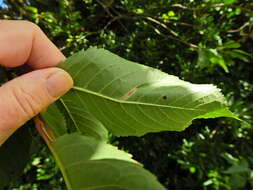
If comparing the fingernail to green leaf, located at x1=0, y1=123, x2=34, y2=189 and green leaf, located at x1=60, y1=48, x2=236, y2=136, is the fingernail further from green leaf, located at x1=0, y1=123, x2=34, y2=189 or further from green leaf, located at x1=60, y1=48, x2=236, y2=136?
green leaf, located at x1=0, y1=123, x2=34, y2=189

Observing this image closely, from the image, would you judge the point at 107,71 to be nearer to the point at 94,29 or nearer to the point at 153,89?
the point at 153,89

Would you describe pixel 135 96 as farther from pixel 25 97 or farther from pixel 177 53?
pixel 177 53

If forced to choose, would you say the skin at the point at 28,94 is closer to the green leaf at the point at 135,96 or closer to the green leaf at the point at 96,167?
the green leaf at the point at 135,96

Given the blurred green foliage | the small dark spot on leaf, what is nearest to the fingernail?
the small dark spot on leaf

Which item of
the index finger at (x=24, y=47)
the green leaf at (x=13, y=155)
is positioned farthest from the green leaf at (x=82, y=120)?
the index finger at (x=24, y=47)

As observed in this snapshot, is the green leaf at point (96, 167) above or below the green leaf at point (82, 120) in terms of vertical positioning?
above

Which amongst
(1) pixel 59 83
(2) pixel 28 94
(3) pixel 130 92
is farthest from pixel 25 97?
(3) pixel 130 92

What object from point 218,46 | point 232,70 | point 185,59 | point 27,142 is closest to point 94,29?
point 185,59
